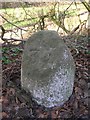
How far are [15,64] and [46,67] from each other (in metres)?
0.92

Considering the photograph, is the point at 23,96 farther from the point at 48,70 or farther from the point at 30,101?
the point at 48,70

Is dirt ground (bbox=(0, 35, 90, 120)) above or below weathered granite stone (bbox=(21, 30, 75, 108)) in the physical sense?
below

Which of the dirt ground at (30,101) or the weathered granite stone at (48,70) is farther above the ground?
the weathered granite stone at (48,70)

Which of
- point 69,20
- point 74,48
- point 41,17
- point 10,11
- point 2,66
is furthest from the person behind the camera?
point 10,11

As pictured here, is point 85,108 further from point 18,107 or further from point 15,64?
point 15,64

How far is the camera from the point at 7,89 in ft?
12.2

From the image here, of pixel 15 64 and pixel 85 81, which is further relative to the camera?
pixel 15 64

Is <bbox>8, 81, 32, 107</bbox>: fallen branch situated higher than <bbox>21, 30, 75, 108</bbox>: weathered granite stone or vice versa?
<bbox>21, 30, 75, 108</bbox>: weathered granite stone

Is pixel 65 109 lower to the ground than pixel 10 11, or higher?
lower

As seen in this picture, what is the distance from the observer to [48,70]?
134 inches

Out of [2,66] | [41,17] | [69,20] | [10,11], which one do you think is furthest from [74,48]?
[10,11]

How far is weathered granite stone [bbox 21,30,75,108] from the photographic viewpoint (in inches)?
134

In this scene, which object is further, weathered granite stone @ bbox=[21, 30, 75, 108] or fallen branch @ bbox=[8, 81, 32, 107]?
fallen branch @ bbox=[8, 81, 32, 107]

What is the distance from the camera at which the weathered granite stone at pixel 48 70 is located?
11.2ft
